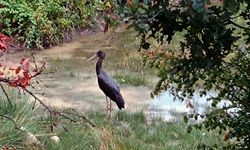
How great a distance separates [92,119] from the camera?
249 inches

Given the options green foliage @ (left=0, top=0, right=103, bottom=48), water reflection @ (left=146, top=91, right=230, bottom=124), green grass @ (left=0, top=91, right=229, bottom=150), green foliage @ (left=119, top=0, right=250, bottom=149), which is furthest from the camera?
green foliage @ (left=0, top=0, right=103, bottom=48)

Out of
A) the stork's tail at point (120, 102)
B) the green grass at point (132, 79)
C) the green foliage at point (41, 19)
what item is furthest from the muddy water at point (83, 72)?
the stork's tail at point (120, 102)

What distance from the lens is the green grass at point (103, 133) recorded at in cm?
497

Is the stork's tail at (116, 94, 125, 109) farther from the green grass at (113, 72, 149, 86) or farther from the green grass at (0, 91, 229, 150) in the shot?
the green grass at (113, 72, 149, 86)

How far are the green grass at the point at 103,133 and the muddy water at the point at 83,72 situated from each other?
521 millimetres

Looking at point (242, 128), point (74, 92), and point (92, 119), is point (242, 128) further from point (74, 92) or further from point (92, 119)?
point (74, 92)

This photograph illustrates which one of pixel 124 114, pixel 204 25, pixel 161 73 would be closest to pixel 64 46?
pixel 124 114

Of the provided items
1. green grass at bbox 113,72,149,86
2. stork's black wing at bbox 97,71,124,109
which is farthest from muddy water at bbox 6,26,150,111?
stork's black wing at bbox 97,71,124,109

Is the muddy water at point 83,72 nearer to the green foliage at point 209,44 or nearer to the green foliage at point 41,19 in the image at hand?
the green foliage at point 41,19

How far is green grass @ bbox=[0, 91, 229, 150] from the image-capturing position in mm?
4973

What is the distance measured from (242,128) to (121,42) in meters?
8.27

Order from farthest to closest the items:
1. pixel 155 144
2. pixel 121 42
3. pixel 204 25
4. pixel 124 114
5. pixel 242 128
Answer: pixel 121 42 → pixel 124 114 → pixel 155 144 → pixel 242 128 → pixel 204 25

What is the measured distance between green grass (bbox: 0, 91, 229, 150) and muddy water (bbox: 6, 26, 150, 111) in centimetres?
52

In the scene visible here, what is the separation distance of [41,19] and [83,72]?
5.50 ft
